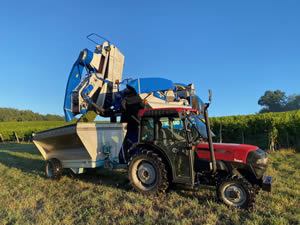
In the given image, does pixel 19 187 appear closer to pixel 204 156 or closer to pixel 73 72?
pixel 73 72

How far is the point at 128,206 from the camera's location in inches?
141

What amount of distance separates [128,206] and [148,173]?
984 millimetres

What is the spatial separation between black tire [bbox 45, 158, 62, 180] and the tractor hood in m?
4.17

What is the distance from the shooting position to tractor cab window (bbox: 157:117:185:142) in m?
4.16

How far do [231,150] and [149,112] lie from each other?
189 cm

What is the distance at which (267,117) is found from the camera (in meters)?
11.5

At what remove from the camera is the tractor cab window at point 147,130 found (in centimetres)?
458

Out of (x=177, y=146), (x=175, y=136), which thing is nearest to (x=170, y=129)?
(x=175, y=136)

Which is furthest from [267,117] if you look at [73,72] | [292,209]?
[73,72]

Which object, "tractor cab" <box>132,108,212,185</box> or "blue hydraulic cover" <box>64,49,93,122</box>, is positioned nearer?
"tractor cab" <box>132,108,212,185</box>

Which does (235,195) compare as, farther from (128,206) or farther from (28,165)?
(28,165)

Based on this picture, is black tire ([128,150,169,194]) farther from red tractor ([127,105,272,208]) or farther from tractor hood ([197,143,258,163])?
tractor hood ([197,143,258,163])

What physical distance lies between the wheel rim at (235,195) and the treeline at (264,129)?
19.1 ft

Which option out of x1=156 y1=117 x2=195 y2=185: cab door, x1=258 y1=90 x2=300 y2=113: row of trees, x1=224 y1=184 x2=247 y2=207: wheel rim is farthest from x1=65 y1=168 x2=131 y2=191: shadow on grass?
x1=258 y1=90 x2=300 y2=113: row of trees
